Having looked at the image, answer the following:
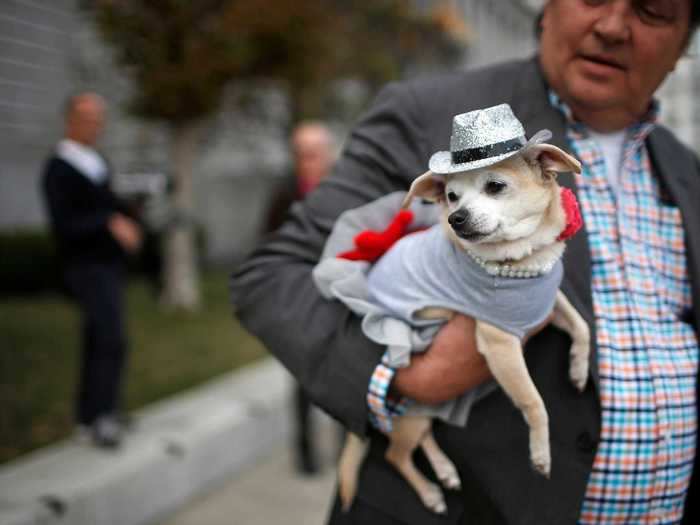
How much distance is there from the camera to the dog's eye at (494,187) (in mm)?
934

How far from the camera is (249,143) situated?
11.7m

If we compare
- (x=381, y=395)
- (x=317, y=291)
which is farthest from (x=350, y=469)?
(x=317, y=291)

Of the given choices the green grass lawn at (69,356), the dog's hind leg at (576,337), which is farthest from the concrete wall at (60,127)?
the dog's hind leg at (576,337)

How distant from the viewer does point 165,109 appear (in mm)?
6309

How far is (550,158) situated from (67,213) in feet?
10.9

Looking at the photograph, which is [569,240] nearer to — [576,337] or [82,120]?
[576,337]

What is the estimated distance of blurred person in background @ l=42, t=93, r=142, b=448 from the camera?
11.9ft

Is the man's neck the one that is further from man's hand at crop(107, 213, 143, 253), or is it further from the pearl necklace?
man's hand at crop(107, 213, 143, 253)

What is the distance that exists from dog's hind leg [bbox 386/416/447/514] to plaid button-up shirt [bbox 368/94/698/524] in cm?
4

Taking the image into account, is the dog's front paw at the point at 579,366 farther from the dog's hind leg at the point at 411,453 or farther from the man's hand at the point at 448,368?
the dog's hind leg at the point at 411,453

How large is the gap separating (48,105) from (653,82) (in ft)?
28.1

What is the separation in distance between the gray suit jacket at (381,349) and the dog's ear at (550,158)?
0.70 ft

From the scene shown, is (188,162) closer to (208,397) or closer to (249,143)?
(208,397)

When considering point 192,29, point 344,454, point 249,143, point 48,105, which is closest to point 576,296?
point 344,454
